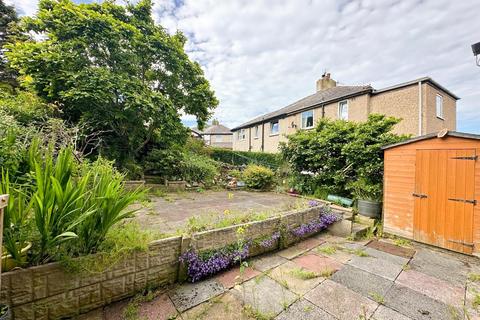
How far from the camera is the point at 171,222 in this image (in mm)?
3828

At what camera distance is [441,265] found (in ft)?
10.5

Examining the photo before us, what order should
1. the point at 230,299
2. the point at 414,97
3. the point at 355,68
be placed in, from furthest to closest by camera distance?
1. the point at 355,68
2. the point at 414,97
3. the point at 230,299

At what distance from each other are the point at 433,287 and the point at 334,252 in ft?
4.13

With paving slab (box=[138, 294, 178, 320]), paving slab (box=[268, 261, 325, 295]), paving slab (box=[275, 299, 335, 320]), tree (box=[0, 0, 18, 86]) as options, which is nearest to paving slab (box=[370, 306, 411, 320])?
paving slab (box=[275, 299, 335, 320])

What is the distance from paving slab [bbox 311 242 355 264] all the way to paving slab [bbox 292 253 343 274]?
5.3 inches

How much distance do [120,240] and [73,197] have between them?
0.65m

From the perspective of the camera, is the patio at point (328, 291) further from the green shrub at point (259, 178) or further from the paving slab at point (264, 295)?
the green shrub at point (259, 178)

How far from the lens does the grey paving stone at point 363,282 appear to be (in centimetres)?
245

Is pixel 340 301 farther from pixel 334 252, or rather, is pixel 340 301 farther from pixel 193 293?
pixel 193 293

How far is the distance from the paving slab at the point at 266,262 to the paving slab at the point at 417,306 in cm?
138

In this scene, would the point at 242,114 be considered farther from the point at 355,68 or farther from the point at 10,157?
the point at 10,157

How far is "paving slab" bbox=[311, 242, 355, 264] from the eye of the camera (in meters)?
3.30

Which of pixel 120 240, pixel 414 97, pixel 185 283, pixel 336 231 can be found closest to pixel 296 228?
pixel 336 231

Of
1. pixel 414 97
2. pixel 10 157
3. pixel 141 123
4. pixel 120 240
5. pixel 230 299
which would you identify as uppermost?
pixel 414 97
